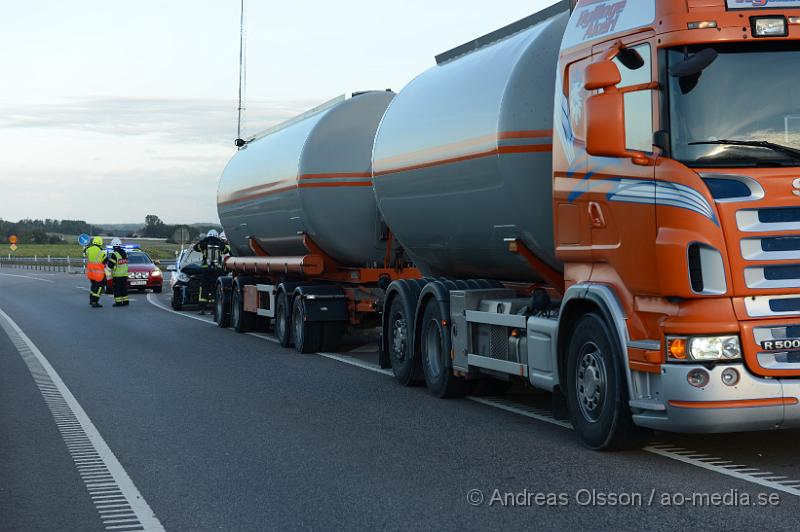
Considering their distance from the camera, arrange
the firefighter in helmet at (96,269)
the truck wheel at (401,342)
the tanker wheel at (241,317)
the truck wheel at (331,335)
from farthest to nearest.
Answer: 1. the firefighter in helmet at (96,269)
2. the tanker wheel at (241,317)
3. the truck wheel at (331,335)
4. the truck wheel at (401,342)

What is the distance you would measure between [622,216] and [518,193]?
2.41m

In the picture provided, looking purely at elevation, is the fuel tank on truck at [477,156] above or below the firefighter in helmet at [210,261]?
above

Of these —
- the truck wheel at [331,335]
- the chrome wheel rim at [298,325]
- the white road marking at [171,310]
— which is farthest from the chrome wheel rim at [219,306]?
the truck wheel at [331,335]

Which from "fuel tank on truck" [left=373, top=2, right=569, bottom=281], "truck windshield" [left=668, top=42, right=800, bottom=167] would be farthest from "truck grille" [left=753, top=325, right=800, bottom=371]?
"fuel tank on truck" [left=373, top=2, right=569, bottom=281]

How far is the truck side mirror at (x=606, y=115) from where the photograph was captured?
808 cm

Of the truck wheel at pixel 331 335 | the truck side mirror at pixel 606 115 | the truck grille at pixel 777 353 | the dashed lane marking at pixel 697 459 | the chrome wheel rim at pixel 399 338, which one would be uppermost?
the truck side mirror at pixel 606 115

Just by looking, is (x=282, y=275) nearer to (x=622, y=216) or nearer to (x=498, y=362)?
(x=498, y=362)

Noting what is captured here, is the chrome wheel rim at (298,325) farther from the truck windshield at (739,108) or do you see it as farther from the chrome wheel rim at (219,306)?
the truck windshield at (739,108)

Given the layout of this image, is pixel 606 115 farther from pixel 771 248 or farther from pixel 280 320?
pixel 280 320

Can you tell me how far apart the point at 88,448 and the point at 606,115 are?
4.66m

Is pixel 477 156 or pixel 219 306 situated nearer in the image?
pixel 477 156

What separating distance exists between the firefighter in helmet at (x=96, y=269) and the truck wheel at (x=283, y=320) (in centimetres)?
1290

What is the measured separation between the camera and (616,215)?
8.53m

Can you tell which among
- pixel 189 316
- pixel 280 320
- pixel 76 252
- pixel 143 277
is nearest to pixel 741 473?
pixel 280 320
